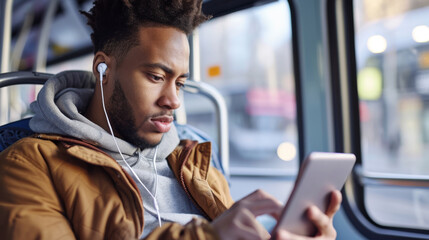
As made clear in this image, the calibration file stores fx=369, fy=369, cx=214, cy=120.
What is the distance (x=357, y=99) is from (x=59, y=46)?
3.19 metres

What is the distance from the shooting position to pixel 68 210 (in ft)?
3.31

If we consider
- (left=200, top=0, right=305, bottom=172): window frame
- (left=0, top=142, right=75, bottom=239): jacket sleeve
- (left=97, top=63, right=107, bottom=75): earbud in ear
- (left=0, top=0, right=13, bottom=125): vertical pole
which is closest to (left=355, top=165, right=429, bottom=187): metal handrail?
(left=200, top=0, right=305, bottom=172): window frame

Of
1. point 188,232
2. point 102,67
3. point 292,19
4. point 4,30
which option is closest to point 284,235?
point 188,232

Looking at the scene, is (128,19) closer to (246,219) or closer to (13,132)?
(13,132)

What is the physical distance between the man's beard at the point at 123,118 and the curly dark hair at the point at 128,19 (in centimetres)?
14

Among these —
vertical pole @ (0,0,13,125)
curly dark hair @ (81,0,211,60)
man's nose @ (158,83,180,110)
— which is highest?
vertical pole @ (0,0,13,125)

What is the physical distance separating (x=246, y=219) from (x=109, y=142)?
1.89 feet

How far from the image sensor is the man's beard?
1.25 m

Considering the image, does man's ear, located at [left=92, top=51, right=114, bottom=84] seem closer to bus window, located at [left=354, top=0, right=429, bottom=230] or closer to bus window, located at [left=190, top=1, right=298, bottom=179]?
bus window, located at [left=354, top=0, right=429, bottom=230]

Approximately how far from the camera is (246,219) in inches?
30.8

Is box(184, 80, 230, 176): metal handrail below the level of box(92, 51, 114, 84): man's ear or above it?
below

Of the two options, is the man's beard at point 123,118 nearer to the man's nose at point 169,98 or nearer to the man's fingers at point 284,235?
the man's nose at point 169,98

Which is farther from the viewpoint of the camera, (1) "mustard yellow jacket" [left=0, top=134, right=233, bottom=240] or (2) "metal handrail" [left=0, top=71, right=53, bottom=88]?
(2) "metal handrail" [left=0, top=71, right=53, bottom=88]

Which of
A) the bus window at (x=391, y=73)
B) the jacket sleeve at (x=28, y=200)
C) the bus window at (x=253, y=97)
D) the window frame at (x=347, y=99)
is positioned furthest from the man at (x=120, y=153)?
the bus window at (x=253, y=97)
